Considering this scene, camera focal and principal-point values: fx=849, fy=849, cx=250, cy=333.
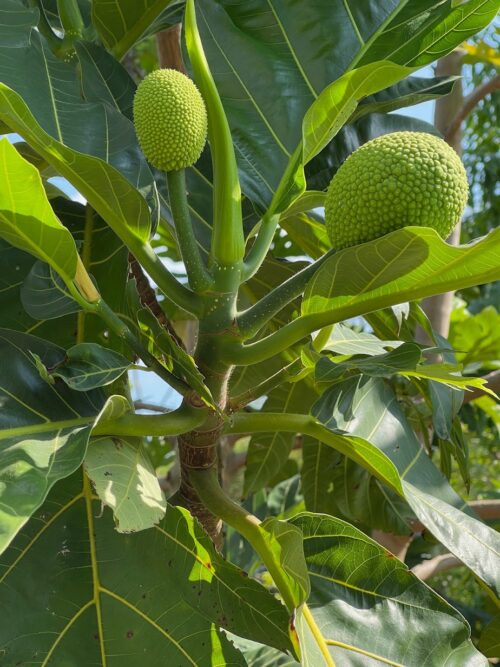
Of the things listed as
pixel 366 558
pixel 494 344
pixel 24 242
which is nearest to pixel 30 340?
pixel 24 242

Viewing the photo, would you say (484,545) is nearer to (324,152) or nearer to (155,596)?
(155,596)

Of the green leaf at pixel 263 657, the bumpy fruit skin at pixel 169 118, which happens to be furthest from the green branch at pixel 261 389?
the green leaf at pixel 263 657

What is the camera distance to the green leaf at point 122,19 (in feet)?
2.90

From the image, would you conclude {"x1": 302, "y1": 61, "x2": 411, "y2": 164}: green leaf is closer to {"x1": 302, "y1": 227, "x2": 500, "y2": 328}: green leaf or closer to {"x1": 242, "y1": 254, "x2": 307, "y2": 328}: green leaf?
{"x1": 302, "y1": 227, "x2": 500, "y2": 328}: green leaf

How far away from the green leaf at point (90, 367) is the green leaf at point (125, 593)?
126 millimetres

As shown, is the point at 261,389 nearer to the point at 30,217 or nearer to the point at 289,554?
the point at 289,554

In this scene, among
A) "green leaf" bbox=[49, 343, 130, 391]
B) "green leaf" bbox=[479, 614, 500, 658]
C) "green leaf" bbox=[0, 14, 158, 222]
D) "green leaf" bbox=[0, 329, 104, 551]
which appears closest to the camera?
"green leaf" bbox=[0, 329, 104, 551]

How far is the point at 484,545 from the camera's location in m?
0.67

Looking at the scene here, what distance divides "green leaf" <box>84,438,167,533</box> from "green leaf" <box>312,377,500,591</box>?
0.16 metres

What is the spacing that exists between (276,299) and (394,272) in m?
0.10

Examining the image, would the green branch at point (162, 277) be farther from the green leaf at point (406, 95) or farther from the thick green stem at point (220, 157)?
the green leaf at point (406, 95)

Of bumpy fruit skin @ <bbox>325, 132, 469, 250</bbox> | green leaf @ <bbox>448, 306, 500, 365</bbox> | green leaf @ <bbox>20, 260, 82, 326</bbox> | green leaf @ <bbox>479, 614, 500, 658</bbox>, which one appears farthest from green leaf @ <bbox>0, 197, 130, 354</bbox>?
green leaf @ <bbox>448, 306, 500, 365</bbox>

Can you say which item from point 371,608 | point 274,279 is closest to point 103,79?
point 274,279

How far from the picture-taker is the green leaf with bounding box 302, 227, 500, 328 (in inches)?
21.6
